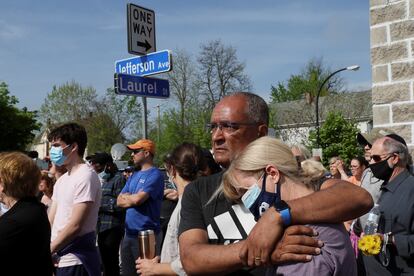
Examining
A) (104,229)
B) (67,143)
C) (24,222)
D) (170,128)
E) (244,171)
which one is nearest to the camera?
(244,171)

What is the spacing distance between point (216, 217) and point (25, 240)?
1.71 metres

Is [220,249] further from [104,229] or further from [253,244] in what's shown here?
[104,229]

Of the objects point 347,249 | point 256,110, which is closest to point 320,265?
point 347,249

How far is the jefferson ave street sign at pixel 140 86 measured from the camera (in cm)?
668

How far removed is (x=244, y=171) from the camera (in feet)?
7.55

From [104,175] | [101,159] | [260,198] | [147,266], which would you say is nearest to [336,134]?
[101,159]

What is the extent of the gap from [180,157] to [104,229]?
4231mm

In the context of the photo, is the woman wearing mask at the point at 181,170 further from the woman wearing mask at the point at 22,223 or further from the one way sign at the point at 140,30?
the one way sign at the point at 140,30

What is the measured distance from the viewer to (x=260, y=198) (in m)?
2.27

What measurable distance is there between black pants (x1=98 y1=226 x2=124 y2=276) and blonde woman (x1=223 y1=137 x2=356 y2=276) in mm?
6242

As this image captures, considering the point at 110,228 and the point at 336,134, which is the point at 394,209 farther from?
the point at 336,134

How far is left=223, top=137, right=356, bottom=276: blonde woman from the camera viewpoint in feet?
6.91

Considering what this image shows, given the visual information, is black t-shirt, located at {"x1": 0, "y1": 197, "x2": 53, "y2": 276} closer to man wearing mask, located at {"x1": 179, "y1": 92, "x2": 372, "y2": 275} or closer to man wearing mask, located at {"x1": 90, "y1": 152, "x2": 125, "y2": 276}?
man wearing mask, located at {"x1": 179, "y1": 92, "x2": 372, "y2": 275}

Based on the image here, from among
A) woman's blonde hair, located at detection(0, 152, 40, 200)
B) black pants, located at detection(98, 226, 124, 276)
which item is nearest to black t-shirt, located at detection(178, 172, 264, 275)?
woman's blonde hair, located at detection(0, 152, 40, 200)
